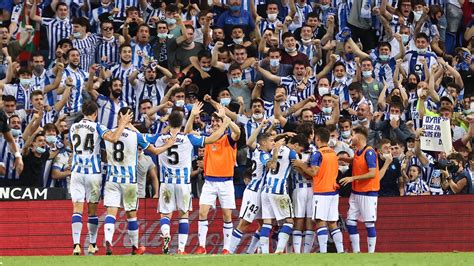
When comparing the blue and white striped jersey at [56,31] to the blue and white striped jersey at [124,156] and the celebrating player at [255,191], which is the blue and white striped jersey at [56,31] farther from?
the blue and white striped jersey at [124,156]

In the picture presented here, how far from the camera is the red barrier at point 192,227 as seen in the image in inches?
1085

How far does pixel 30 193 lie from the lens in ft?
92.3

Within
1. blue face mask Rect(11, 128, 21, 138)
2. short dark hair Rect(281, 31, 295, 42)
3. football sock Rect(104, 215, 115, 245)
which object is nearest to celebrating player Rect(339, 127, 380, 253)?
football sock Rect(104, 215, 115, 245)

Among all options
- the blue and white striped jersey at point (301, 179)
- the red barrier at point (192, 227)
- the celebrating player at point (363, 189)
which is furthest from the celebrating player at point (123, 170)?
the celebrating player at point (363, 189)

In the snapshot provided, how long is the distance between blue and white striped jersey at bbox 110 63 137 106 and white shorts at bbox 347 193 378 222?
6.45 metres

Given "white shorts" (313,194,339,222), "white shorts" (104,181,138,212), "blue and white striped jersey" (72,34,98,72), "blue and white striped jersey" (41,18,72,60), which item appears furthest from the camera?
"blue and white striped jersey" (41,18,72,60)

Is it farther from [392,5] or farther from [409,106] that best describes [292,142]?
[392,5]

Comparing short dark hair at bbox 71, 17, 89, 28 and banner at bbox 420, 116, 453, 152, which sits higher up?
short dark hair at bbox 71, 17, 89, 28

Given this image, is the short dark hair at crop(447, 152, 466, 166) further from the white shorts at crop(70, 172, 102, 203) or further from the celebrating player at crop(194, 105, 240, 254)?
the white shorts at crop(70, 172, 102, 203)

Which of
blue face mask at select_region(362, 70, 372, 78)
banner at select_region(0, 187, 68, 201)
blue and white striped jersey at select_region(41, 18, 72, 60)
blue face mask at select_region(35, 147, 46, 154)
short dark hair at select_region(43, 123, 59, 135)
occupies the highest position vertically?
blue and white striped jersey at select_region(41, 18, 72, 60)

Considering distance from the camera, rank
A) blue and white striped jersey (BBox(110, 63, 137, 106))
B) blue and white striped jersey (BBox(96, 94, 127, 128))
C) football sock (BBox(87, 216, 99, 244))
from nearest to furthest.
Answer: football sock (BBox(87, 216, 99, 244)), blue and white striped jersey (BBox(96, 94, 127, 128)), blue and white striped jersey (BBox(110, 63, 137, 106))

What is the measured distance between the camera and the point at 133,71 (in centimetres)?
3134

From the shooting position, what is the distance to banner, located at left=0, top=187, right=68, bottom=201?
92.2 ft

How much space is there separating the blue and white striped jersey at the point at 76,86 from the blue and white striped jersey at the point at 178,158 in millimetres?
5031
